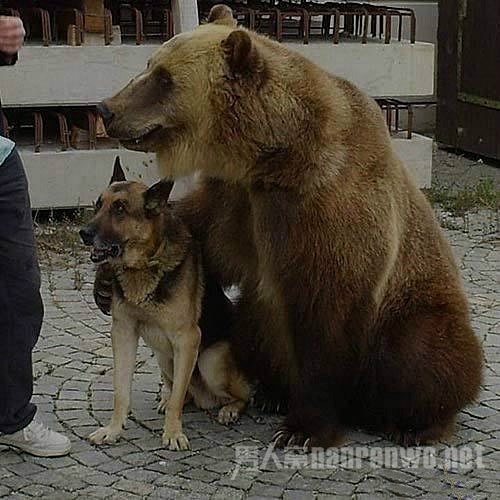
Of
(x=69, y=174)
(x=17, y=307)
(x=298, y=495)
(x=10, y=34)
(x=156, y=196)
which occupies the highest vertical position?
(x=10, y=34)

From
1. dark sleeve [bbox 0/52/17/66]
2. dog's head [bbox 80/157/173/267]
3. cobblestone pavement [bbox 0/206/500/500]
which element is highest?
dark sleeve [bbox 0/52/17/66]

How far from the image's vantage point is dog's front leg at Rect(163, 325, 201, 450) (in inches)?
185

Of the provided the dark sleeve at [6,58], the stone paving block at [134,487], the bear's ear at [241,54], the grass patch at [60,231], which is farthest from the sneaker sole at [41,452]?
the grass patch at [60,231]

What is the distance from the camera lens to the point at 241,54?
427cm

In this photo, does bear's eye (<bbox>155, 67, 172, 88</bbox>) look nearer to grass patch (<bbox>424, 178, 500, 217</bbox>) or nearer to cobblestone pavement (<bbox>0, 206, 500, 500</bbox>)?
cobblestone pavement (<bbox>0, 206, 500, 500</bbox>)

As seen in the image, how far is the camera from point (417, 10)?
12570 millimetres

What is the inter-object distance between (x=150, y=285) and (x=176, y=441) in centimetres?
73

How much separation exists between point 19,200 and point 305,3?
5.97m

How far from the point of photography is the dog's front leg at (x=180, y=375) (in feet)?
15.4

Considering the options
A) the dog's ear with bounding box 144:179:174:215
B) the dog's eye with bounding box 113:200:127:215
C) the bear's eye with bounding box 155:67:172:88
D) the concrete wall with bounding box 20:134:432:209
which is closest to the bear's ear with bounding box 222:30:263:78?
the bear's eye with bounding box 155:67:172:88

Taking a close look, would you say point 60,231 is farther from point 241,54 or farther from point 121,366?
point 241,54

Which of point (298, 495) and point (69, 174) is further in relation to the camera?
point (69, 174)

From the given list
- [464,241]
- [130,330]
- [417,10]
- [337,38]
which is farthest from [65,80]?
[417,10]

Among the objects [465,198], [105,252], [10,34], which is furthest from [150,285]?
[465,198]
